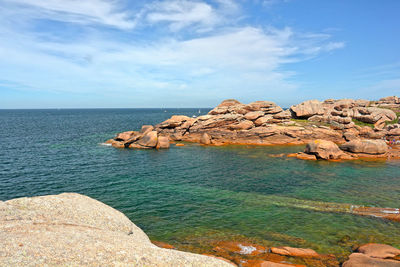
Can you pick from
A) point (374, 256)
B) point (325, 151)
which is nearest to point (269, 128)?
point (325, 151)

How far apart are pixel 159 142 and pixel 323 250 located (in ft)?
165

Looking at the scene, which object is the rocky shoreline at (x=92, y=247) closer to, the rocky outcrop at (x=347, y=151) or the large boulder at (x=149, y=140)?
the rocky outcrop at (x=347, y=151)

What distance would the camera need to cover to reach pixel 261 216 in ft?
79.6

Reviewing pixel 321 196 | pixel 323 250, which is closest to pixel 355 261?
pixel 323 250

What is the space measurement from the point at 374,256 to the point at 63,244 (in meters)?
19.4

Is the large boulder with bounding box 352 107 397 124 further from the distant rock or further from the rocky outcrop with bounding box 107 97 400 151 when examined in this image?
the distant rock

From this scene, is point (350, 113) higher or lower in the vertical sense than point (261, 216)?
higher

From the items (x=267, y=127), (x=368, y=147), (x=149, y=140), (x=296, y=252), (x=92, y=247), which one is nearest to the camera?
(x=92, y=247)

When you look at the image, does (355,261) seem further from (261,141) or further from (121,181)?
(261,141)

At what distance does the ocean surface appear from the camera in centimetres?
2095

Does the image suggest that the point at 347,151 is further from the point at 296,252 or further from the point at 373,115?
the point at 296,252

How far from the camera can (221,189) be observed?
3275cm

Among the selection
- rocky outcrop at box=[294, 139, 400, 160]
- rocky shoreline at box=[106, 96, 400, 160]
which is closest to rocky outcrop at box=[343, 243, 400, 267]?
rocky outcrop at box=[294, 139, 400, 160]

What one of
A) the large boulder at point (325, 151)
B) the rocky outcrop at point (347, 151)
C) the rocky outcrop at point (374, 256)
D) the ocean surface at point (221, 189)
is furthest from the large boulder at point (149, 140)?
the rocky outcrop at point (374, 256)
